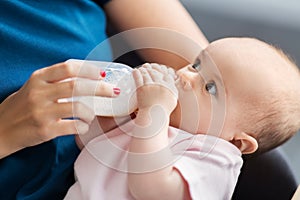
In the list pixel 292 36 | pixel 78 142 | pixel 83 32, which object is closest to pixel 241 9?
pixel 292 36

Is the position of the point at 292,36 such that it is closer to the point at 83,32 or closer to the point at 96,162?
the point at 83,32

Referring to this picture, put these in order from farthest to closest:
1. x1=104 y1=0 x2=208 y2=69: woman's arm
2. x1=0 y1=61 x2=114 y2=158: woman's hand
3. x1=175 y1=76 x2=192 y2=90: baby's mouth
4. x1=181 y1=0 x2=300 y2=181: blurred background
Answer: x1=181 y1=0 x2=300 y2=181: blurred background, x1=104 y1=0 x2=208 y2=69: woman's arm, x1=175 y1=76 x2=192 y2=90: baby's mouth, x1=0 y1=61 x2=114 y2=158: woman's hand

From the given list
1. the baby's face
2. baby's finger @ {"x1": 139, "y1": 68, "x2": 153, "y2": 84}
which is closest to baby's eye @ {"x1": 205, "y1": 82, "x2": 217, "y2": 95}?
the baby's face

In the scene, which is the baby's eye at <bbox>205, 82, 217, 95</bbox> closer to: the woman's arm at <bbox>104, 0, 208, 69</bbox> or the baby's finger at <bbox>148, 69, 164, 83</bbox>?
the baby's finger at <bbox>148, 69, 164, 83</bbox>

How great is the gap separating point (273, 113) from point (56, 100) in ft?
1.14

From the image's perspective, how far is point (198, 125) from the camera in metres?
0.84

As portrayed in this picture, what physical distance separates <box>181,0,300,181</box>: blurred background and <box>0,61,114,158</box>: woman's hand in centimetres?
89

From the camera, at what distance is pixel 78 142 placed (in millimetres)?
875

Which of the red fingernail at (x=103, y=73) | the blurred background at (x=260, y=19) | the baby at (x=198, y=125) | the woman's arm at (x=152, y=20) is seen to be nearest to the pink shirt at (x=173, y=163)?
the baby at (x=198, y=125)

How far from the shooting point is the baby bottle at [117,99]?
29.6 inches

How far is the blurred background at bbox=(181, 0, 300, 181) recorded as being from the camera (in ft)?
5.01

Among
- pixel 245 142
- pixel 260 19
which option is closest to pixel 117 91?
pixel 245 142

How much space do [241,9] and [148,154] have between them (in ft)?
2.96

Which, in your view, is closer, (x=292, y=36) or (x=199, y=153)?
(x=199, y=153)
